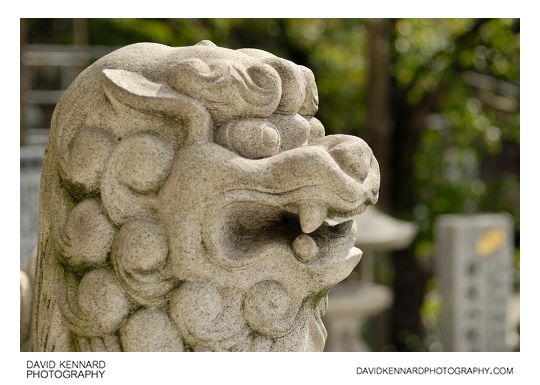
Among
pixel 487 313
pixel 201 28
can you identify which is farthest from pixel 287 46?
pixel 487 313

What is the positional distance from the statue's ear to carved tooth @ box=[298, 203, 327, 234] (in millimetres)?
→ 296

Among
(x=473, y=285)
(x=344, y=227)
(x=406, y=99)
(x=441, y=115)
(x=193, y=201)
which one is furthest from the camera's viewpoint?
(x=441, y=115)

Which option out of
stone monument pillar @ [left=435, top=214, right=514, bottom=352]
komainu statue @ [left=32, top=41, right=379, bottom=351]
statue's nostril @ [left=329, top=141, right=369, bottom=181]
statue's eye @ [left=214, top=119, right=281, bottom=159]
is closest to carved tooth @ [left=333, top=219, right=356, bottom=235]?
komainu statue @ [left=32, top=41, right=379, bottom=351]

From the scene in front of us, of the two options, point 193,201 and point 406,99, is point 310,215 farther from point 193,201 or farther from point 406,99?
point 406,99

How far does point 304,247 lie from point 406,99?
5.15 meters

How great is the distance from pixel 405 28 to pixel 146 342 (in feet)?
18.6

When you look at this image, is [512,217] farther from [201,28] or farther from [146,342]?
[146,342]

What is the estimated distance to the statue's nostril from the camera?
73.9 inches

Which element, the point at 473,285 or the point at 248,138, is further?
the point at 473,285

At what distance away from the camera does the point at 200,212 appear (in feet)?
6.04

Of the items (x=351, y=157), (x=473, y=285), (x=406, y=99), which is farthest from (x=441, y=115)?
(x=351, y=157)

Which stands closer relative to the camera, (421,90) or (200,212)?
Result: (200,212)

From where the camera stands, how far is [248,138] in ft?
6.16
